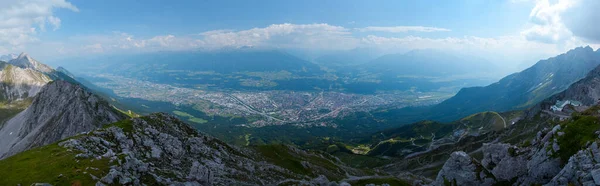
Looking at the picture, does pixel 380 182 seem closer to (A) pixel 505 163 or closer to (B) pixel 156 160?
(A) pixel 505 163

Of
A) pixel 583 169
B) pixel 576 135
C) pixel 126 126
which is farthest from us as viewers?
pixel 126 126

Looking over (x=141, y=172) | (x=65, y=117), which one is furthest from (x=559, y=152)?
(x=65, y=117)

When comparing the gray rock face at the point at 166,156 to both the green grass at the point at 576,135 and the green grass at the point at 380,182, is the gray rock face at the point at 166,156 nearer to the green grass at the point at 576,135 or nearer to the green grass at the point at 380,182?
the green grass at the point at 380,182

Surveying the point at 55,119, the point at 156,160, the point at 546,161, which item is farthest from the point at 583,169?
the point at 55,119

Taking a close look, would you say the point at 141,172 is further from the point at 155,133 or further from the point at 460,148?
the point at 460,148

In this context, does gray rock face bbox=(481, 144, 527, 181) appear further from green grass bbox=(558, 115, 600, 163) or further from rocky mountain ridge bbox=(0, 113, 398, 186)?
rocky mountain ridge bbox=(0, 113, 398, 186)
